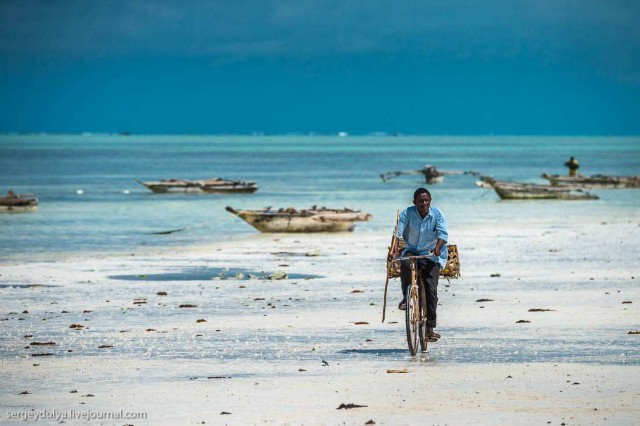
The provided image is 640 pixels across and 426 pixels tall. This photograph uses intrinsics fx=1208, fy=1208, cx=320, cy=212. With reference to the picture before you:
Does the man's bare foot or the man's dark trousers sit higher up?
the man's dark trousers

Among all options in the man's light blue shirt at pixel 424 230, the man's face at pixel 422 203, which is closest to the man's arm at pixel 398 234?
the man's light blue shirt at pixel 424 230

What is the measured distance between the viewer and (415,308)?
476 inches

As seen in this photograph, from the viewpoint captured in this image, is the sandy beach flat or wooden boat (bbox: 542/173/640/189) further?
wooden boat (bbox: 542/173/640/189)

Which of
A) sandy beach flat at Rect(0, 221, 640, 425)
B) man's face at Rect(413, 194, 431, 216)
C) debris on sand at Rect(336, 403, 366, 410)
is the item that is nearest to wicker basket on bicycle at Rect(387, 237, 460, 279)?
man's face at Rect(413, 194, 431, 216)

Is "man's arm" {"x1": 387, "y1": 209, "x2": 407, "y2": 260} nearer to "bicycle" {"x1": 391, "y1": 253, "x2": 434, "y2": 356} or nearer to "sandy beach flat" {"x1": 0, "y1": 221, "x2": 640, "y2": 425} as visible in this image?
"bicycle" {"x1": 391, "y1": 253, "x2": 434, "y2": 356}

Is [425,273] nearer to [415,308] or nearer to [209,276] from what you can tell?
[415,308]

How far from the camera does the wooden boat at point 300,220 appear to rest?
33.3 m

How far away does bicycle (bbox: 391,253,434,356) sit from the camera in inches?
474

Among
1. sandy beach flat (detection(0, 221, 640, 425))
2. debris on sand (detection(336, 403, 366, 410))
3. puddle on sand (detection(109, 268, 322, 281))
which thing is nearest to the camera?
debris on sand (detection(336, 403, 366, 410))

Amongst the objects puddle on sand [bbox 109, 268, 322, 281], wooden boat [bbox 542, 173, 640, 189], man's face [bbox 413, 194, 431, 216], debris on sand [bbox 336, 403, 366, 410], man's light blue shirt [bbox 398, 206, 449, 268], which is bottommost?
debris on sand [bbox 336, 403, 366, 410]

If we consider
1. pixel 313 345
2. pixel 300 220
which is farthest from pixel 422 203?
pixel 300 220

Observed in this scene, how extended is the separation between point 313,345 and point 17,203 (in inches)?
1398

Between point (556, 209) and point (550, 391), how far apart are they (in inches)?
1522

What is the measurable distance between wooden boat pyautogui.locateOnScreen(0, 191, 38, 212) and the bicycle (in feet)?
118
